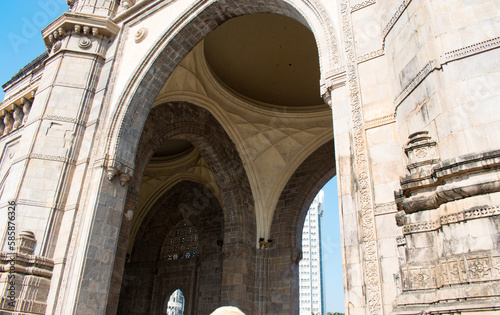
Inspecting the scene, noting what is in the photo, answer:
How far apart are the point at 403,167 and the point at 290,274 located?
26.7 ft

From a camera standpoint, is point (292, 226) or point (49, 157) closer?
point (49, 157)

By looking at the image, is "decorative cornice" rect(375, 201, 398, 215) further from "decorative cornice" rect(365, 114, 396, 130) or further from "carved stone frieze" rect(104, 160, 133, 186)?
"carved stone frieze" rect(104, 160, 133, 186)

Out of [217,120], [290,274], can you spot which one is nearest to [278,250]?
[290,274]

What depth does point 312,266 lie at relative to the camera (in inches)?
2586

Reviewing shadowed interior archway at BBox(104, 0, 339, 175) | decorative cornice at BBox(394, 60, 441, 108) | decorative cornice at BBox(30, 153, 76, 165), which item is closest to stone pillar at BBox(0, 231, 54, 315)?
decorative cornice at BBox(30, 153, 76, 165)

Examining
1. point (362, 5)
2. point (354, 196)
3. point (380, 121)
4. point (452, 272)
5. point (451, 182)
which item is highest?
point (362, 5)

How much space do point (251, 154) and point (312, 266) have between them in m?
56.2

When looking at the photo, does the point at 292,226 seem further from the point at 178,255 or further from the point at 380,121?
the point at 380,121

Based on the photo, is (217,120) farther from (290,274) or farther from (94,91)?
(290,274)

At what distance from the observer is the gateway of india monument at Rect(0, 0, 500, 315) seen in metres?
3.86

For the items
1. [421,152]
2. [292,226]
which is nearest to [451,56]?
[421,152]

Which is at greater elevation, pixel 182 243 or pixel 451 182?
pixel 182 243

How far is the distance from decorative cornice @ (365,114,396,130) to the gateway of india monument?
0.07 feet

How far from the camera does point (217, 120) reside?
1310cm
